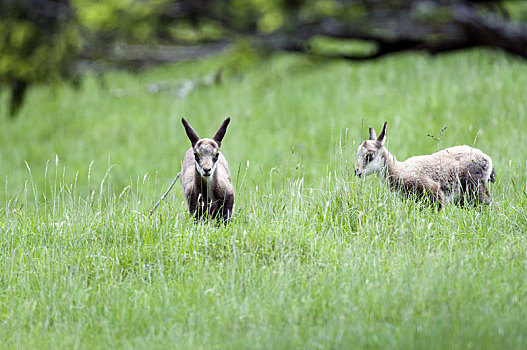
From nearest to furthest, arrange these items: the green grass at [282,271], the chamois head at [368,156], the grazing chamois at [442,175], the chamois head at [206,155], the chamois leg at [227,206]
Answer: the green grass at [282,271], the chamois head at [206,155], the chamois head at [368,156], the grazing chamois at [442,175], the chamois leg at [227,206]

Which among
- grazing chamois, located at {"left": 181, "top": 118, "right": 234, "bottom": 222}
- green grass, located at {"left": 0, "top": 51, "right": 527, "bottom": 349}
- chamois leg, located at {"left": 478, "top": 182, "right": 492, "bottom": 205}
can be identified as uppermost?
chamois leg, located at {"left": 478, "top": 182, "right": 492, "bottom": 205}

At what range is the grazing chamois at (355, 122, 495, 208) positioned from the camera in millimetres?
7172

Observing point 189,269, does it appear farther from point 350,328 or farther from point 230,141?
point 230,141

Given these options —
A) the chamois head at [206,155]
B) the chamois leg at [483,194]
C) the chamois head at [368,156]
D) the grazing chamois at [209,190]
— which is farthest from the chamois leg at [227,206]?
the chamois leg at [483,194]

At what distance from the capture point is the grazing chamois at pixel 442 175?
7.17 metres

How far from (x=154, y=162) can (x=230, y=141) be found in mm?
1543

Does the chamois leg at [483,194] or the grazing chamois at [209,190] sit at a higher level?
the chamois leg at [483,194]

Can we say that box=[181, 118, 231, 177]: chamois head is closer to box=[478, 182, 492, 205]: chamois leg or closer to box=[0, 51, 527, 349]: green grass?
box=[0, 51, 527, 349]: green grass

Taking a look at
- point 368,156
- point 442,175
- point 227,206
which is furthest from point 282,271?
point 442,175

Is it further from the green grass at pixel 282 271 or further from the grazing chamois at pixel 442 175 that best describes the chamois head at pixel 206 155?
the grazing chamois at pixel 442 175

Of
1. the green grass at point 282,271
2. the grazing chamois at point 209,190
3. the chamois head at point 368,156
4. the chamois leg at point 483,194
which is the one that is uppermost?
the chamois head at point 368,156

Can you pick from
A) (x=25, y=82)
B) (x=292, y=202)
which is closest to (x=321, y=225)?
(x=292, y=202)

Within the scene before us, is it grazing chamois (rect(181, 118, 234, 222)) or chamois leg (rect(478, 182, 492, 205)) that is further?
chamois leg (rect(478, 182, 492, 205))

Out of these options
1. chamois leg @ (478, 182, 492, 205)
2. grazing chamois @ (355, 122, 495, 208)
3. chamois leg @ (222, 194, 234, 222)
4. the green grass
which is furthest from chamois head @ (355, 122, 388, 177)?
chamois leg @ (222, 194, 234, 222)
